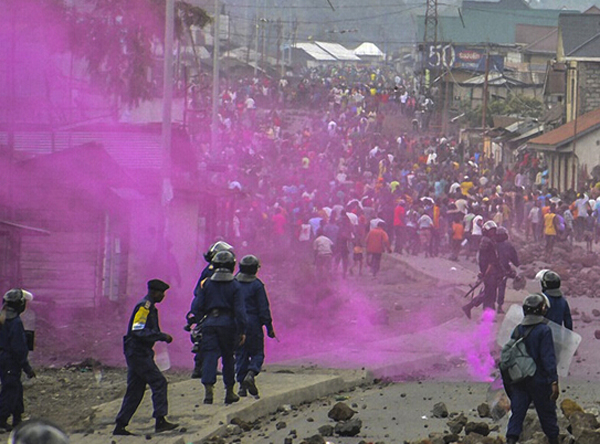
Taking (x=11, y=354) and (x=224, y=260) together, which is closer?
(x=11, y=354)

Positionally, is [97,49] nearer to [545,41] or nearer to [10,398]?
[10,398]

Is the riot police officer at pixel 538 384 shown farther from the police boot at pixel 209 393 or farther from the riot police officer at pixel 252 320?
the riot police officer at pixel 252 320

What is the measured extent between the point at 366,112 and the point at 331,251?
3814cm

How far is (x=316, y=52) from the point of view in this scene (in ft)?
433

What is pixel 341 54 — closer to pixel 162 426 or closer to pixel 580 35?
pixel 580 35

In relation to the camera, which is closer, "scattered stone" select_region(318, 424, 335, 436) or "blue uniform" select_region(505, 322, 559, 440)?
"blue uniform" select_region(505, 322, 559, 440)

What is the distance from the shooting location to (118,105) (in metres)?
29.9

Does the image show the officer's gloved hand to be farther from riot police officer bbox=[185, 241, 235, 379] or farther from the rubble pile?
riot police officer bbox=[185, 241, 235, 379]

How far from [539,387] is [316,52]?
406 feet

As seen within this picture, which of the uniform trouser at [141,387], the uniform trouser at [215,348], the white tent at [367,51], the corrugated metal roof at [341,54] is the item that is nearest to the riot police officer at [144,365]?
the uniform trouser at [141,387]

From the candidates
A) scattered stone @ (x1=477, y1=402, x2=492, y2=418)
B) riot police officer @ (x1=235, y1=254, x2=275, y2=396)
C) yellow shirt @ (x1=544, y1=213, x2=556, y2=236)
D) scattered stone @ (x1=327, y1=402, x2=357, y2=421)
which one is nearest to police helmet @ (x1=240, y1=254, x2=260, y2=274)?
riot police officer @ (x1=235, y1=254, x2=275, y2=396)

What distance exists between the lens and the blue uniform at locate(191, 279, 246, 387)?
1136 centimetres

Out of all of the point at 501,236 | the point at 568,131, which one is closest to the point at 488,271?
the point at 501,236

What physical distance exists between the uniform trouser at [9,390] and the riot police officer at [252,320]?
1.95 meters
